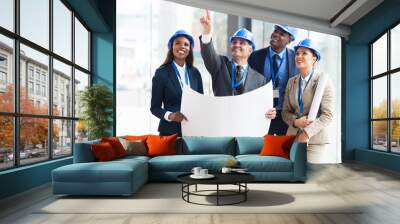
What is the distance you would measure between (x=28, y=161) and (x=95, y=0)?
12.2 ft

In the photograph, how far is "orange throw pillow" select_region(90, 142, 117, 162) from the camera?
5.57 meters

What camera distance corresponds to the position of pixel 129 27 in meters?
8.54

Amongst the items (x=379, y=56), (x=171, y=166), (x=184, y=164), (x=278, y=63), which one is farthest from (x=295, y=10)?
(x=171, y=166)

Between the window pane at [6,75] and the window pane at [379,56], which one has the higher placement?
the window pane at [379,56]

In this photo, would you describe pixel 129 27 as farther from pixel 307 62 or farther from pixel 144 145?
pixel 307 62

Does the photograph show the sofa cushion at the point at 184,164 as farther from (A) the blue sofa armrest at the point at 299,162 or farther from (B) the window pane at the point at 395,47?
(B) the window pane at the point at 395,47

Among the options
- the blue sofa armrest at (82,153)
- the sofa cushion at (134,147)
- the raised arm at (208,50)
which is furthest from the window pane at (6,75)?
the raised arm at (208,50)

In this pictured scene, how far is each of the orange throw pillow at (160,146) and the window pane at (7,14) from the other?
112 inches

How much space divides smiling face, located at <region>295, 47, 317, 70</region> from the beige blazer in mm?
234

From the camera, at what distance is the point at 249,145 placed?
6.83m

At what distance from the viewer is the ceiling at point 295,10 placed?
7.72 metres

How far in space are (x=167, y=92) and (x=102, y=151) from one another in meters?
3.00

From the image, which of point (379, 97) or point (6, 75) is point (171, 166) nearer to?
point (6, 75)

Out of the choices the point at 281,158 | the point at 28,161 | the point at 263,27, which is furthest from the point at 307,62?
the point at 28,161
